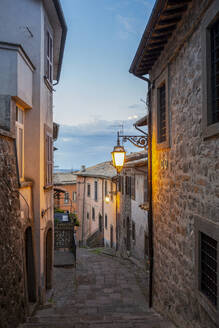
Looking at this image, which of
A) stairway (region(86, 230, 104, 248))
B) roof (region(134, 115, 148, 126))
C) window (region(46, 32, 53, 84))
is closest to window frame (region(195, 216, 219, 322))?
roof (region(134, 115, 148, 126))

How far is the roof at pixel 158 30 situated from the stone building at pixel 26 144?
112 inches

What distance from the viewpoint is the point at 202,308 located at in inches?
172

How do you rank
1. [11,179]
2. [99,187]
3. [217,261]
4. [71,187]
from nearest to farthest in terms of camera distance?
[217,261], [11,179], [99,187], [71,187]

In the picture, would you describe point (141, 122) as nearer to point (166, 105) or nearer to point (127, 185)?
point (166, 105)

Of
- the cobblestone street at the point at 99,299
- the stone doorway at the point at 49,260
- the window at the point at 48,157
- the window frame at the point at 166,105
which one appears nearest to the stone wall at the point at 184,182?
the window frame at the point at 166,105

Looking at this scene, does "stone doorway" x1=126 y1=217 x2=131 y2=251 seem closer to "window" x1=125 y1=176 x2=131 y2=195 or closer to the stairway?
"window" x1=125 y1=176 x2=131 y2=195

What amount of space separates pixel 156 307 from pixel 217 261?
4404 millimetres

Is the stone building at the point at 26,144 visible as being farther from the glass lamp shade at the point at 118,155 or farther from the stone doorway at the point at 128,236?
the stone doorway at the point at 128,236

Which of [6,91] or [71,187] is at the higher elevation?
[6,91]

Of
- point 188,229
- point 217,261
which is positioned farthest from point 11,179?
point 217,261

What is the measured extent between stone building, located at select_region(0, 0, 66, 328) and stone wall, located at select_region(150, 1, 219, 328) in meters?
3.10

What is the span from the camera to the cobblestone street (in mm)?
5898

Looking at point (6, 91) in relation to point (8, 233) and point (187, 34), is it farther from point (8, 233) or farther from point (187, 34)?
point (187, 34)

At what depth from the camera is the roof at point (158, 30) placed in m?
4.94
